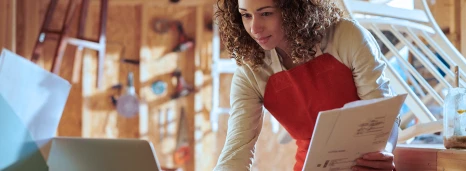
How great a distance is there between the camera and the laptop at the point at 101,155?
806 millimetres

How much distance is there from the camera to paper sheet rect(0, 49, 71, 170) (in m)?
0.81

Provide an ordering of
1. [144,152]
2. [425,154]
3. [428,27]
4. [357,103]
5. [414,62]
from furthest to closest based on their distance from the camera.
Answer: [414,62]
[428,27]
[425,154]
[357,103]
[144,152]

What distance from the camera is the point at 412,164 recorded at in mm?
1541

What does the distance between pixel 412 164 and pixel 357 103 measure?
0.61 m

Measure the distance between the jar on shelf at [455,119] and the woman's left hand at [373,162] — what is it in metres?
0.30

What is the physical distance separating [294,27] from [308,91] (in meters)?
0.18

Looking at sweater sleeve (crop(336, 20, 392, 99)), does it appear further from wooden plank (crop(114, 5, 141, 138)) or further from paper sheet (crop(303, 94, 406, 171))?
wooden plank (crop(114, 5, 141, 138))

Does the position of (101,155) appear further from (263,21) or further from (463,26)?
(463,26)

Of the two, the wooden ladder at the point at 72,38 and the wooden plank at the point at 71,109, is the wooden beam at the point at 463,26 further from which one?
the wooden plank at the point at 71,109

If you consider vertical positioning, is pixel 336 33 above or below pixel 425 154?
above

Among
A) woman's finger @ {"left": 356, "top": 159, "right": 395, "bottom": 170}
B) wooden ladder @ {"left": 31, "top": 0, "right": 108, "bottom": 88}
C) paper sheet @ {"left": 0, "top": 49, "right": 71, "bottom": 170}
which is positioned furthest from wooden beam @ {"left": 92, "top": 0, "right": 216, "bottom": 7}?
paper sheet @ {"left": 0, "top": 49, "right": 71, "bottom": 170}

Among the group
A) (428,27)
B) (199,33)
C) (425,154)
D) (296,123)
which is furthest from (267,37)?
(199,33)

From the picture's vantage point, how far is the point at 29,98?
2.77 feet

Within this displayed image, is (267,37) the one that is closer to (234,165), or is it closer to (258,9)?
(258,9)
